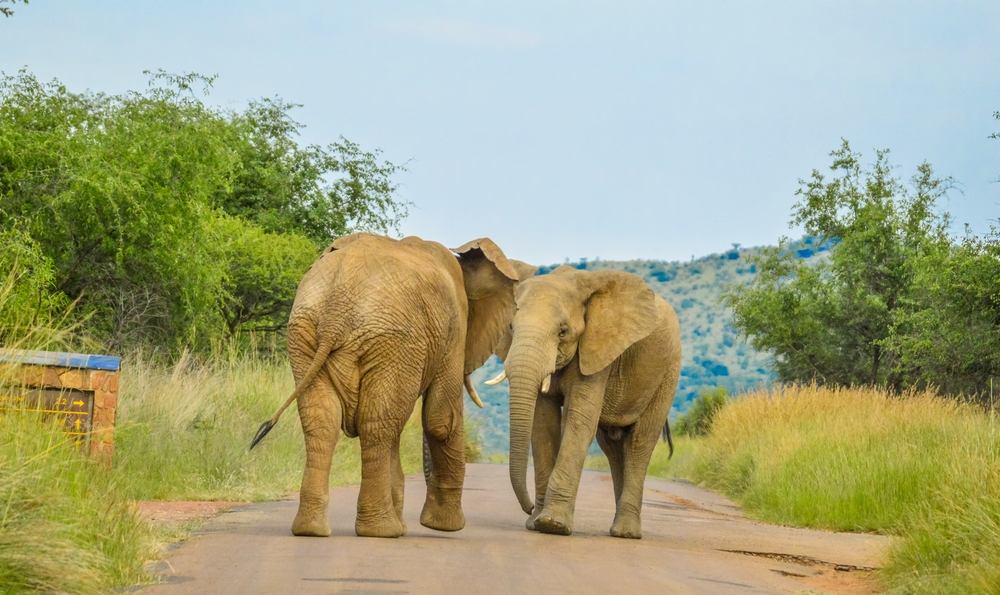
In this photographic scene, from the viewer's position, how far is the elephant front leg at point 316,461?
9.38 m

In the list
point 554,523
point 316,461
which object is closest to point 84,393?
point 316,461

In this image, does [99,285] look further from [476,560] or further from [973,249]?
[973,249]

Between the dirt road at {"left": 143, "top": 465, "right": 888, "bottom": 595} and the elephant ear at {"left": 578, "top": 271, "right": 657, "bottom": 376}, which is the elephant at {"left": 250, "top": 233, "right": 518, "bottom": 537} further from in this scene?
the elephant ear at {"left": 578, "top": 271, "right": 657, "bottom": 376}

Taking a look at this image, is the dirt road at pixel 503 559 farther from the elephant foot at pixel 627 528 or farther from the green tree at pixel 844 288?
the green tree at pixel 844 288

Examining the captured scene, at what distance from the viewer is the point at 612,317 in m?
12.6

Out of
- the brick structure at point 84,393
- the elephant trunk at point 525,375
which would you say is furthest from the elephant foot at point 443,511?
the brick structure at point 84,393

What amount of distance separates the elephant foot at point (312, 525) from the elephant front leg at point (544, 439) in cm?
362

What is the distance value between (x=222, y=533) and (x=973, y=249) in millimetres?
18744

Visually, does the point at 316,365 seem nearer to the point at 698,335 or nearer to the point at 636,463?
the point at 636,463

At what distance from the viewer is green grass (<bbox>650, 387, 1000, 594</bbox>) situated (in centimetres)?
870

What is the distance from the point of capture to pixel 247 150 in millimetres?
33469

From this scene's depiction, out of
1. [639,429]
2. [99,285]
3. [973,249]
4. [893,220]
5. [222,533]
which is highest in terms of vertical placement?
[893,220]

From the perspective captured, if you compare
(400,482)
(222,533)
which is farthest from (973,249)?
(222,533)

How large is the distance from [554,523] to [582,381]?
1.52m
